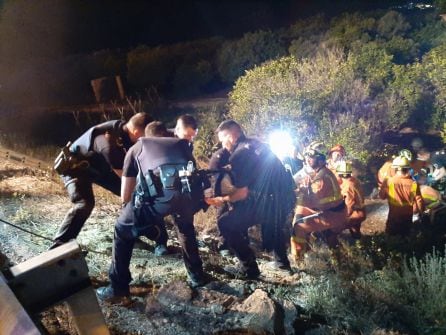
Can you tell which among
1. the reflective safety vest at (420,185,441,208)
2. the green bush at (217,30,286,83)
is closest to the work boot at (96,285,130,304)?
the reflective safety vest at (420,185,441,208)

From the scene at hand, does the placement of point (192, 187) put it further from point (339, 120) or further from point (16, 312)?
point (339, 120)

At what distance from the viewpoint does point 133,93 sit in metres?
14.7

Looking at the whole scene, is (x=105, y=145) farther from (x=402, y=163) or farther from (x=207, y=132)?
(x=207, y=132)

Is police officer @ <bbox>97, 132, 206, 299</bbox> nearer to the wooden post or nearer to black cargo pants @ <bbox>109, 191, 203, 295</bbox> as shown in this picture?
black cargo pants @ <bbox>109, 191, 203, 295</bbox>

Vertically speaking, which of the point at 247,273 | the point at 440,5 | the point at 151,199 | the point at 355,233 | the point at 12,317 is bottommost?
the point at 355,233

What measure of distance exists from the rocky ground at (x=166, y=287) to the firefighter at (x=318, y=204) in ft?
1.47

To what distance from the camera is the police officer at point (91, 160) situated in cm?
456

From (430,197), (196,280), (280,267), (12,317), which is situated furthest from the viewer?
(430,197)

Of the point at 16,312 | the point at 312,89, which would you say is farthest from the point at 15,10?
the point at 16,312

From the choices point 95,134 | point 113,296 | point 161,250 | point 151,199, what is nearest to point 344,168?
point 161,250

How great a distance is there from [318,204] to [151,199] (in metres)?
2.18

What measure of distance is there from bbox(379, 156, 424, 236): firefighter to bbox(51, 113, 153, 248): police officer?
2.93 metres

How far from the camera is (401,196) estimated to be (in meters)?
5.38

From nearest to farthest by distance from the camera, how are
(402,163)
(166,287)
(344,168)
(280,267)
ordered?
(166,287), (280,267), (402,163), (344,168)
